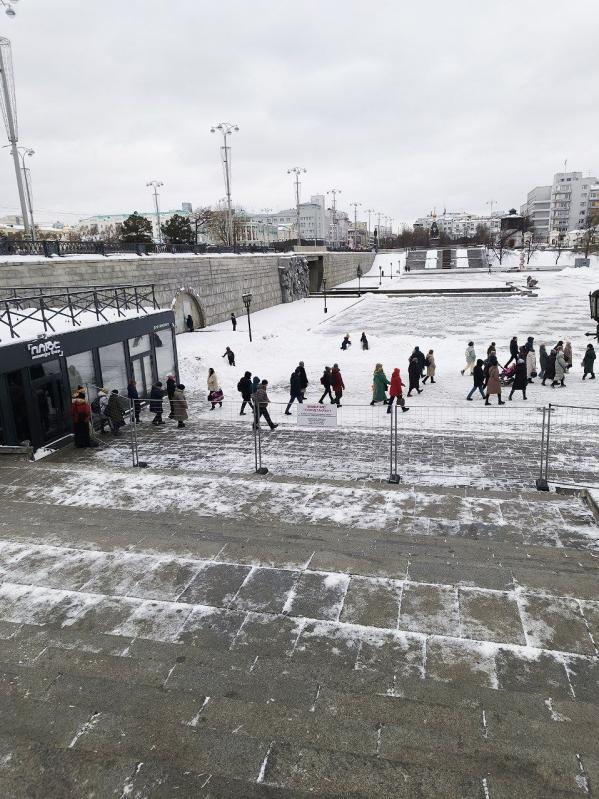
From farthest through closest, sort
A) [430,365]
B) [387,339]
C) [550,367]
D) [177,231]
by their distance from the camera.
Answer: [177,231] → [387,339] → [430,365] → [550,367]

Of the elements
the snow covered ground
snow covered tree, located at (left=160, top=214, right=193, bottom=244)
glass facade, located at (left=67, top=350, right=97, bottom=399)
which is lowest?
the snow covered ground

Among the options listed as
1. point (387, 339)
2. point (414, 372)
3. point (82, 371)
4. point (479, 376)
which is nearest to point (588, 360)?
point (479, 376)

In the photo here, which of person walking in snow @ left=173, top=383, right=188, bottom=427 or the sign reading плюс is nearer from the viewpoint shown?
the sign reading плюс

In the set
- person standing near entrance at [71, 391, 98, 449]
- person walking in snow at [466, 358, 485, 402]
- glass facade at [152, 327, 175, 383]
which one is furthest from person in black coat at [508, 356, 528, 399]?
person standing near entrance at [71, 391, 98, 449]

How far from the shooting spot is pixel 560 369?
1736cm

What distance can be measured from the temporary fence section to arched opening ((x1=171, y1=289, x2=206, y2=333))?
2170cm

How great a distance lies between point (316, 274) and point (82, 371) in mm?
53881

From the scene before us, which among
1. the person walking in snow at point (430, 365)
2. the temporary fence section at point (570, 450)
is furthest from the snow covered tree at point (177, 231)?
the temporary fence section at point (570, 450)

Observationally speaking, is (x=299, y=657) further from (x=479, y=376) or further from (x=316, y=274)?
(x=316, y=274)

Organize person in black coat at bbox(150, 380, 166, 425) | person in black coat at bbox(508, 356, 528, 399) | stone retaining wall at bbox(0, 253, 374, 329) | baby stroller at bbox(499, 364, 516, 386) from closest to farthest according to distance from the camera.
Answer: person in black coat at bbox(150, 380, 166, 425)
person in black coat at bbox(508, 356, 528, 399)
baby stroller at bbox(499, 364, 516, 386)
stone retaining wall at bbox(0, 253, 374, 329)

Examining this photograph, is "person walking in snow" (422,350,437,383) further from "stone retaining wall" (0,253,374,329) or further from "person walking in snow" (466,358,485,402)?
"stone retaining wall" (0,253,374,329)

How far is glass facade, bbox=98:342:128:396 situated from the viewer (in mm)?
14727

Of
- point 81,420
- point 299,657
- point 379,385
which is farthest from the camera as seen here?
point 379,385

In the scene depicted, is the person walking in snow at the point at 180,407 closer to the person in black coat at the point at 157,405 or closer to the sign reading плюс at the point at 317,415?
the person in black coat at the point at 157,405
